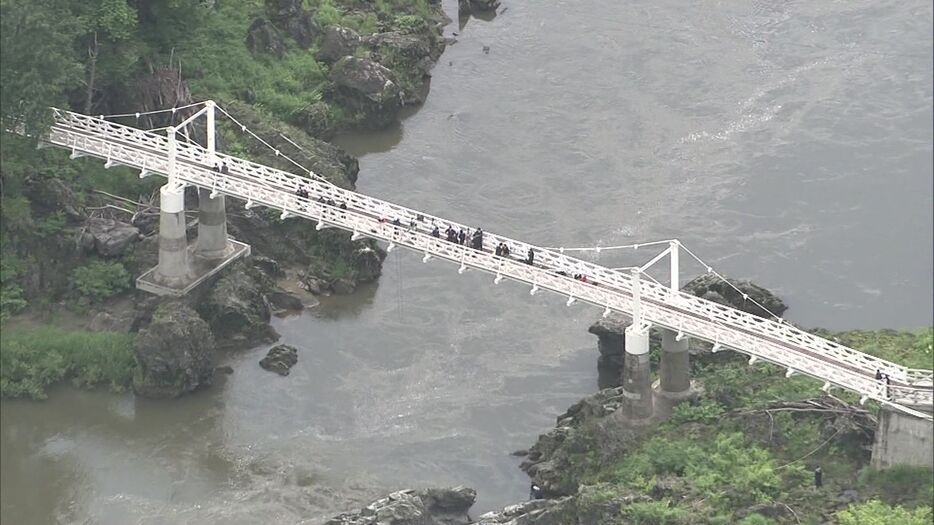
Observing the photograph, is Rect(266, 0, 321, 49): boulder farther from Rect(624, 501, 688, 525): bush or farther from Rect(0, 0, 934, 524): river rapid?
Rect(624, 501, 688, 525): bush

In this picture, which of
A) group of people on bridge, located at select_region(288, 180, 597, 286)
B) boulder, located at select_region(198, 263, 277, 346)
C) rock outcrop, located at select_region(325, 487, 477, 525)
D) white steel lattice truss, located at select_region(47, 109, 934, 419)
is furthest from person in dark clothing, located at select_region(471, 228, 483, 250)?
boulder, located at select_region(198, 263, 277, 346)

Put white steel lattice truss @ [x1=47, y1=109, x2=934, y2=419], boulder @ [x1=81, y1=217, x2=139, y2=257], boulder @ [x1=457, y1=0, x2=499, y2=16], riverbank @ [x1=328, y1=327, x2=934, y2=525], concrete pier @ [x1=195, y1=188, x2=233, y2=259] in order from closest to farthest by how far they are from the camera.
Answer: riverbank @ [x1=328, y1=327, x2=934, y2=525], white steel lattice truss @ [x1=47, y1=109, x2=934, y2=419], boulder @ [x1=81, y1=217, x2=139, y2=257], concrete pier @ [x1=195, y1=188, x2=233, y2=259], boulder @ [x1=457, y1=0, x2=499, y2=16]

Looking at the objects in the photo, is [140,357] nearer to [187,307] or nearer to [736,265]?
[187,307]

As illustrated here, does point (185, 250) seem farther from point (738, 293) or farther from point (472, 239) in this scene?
point (738, 293)

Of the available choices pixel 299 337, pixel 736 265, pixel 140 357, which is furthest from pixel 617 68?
pixel 140 357

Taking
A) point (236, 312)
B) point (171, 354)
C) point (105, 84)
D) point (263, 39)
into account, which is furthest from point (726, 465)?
point (263, 39)

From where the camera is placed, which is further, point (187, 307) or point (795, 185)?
point (795, 185)
